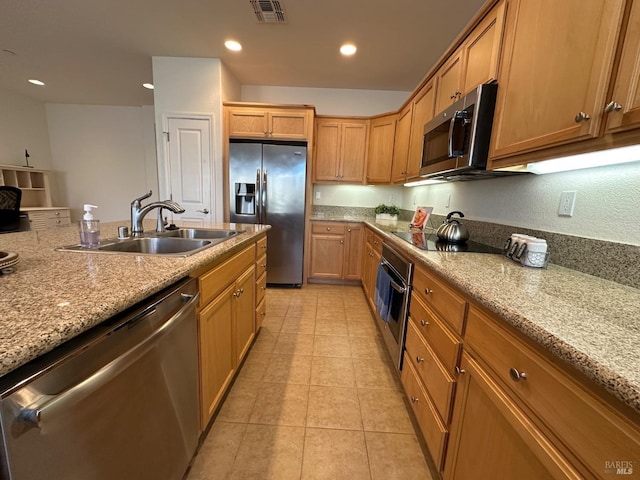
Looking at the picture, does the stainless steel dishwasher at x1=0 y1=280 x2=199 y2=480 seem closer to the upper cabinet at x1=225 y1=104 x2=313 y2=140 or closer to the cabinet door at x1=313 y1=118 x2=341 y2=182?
the upper cabinet at x1=225 y1=104 x2=313 y2=140

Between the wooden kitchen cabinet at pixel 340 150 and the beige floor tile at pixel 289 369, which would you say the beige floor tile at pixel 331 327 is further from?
the wooden kitchen cabinet at pixel 340 150

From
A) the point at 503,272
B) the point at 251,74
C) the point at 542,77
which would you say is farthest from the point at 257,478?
the point at 251,74

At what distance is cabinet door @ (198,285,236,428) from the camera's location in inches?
45.2

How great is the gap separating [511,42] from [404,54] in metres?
1.83

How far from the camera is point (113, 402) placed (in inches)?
25.5

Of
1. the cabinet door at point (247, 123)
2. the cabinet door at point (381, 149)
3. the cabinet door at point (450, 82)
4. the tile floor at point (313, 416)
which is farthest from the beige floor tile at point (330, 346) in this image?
the cabinet door at point (247, 123)

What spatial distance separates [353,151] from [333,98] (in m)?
0.85

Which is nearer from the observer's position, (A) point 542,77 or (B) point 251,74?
(A) point 542,77

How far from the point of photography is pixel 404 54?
2.73m

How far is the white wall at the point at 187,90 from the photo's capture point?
3006mm

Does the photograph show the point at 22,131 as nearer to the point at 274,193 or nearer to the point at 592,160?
the point at 274,193

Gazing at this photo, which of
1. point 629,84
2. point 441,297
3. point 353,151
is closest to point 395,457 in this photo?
point 441,297

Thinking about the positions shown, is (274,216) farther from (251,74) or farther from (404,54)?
(404,54)

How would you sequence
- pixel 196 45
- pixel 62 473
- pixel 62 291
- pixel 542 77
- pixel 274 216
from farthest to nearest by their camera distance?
pixel 274 216
pixel 196 45
pixel 542 77
pixel 62 291
pixel 62 473
